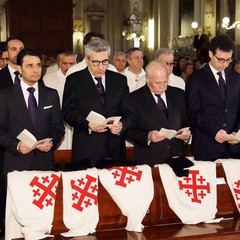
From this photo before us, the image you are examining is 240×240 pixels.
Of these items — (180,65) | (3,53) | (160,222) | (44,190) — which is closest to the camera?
(44,190)

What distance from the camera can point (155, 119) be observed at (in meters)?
4.67

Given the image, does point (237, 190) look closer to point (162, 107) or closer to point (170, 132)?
point (170, 132)

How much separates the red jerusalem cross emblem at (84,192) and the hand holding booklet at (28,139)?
1.54 ft

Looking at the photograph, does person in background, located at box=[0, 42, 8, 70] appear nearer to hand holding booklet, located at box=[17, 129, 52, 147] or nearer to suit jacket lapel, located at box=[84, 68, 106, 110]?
suit jacket lapel, located at box=[84, 68, 106, 110]

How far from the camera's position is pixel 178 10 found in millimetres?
Result: 19641

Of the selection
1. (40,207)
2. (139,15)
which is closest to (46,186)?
(40,207)

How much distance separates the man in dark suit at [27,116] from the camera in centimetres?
433

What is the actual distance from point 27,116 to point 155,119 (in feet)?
3.66

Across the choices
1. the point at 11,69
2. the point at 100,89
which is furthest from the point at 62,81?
the point at 100,89

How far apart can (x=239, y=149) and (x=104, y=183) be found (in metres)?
1.51

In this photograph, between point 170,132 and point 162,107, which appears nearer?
point 170,132

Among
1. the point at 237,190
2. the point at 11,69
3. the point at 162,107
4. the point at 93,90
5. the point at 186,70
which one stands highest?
the point at 186,70

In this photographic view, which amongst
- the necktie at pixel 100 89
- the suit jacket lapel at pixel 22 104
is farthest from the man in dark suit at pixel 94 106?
the suit jacket lapel at pixel 22 104

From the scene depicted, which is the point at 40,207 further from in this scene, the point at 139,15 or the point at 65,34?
the point at 139,15
